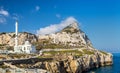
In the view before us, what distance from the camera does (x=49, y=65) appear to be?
9675cm

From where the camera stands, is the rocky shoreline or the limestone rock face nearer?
the limestone rock face

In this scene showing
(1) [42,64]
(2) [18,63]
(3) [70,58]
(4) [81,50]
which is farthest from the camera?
(4) [81,50]

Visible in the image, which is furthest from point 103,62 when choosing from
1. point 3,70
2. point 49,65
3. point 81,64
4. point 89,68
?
point 3,70

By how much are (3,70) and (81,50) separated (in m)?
107

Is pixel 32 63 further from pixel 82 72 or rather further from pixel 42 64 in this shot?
pixel 82 72

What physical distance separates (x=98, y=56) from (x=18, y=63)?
94030 mm

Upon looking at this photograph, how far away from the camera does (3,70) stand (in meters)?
66.0

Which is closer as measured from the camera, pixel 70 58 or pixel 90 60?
pixel 70 58

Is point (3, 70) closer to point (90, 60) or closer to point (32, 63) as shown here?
point (32, 63)

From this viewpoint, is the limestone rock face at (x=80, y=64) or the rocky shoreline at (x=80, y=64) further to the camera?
the rocky shoreline at (x=80, y=64)

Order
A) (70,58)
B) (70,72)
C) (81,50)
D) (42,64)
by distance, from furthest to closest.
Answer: (81,50) → (70,58) → (70,72) → (42,64)

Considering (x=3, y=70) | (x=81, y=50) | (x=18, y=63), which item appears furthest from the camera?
(x=81, y=50)

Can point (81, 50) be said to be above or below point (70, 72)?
above

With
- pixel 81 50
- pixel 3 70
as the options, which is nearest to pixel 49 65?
pixel 3 70
